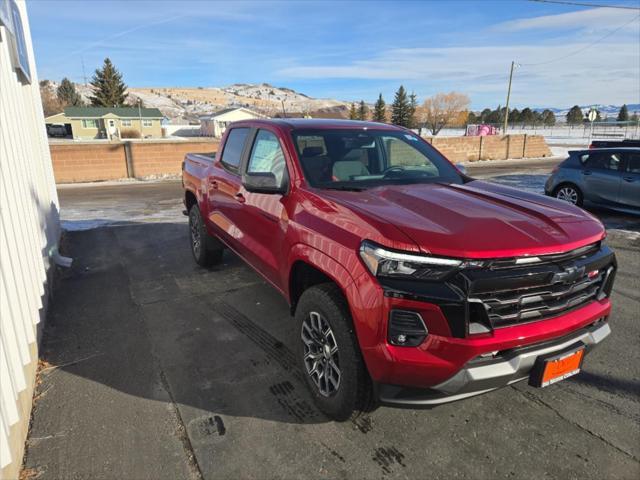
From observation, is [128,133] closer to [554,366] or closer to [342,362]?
[342,362]

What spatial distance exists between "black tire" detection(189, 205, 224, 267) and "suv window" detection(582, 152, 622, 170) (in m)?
7.90

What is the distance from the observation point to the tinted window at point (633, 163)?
Result: 820 centimetres

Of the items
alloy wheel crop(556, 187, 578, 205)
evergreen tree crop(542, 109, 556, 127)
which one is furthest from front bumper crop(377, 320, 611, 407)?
evergreen tree crop(542, 109, 556, 127)

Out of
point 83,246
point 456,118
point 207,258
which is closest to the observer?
point 207,258

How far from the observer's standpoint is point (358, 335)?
2.31 m

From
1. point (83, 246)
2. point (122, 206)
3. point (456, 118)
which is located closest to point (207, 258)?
point (83, 246)

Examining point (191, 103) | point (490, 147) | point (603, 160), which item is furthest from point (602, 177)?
point (191, 103)

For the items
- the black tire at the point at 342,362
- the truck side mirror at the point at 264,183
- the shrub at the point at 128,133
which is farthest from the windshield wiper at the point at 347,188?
the shrub at the point at 128,133

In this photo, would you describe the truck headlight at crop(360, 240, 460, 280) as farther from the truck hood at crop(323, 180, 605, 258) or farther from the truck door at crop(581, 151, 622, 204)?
the truck door at crop(581, 151, 622, 204)

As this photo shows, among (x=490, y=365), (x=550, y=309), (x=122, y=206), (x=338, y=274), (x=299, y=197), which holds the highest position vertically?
(x=299, y=197)

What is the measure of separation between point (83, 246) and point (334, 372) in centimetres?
597

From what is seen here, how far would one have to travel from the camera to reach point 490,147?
88.6 feet

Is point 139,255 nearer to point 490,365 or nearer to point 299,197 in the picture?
point 299,197

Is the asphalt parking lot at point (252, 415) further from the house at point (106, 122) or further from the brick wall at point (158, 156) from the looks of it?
the house at point (106, 122)
